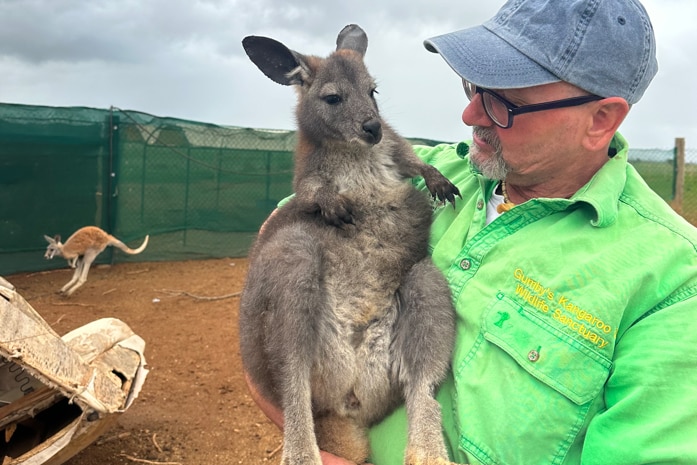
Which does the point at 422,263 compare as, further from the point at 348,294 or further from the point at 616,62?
the point at 616,62

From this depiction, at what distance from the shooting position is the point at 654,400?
1.77 metres

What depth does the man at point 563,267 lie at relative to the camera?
180 cm

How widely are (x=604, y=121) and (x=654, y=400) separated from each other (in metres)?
1.03

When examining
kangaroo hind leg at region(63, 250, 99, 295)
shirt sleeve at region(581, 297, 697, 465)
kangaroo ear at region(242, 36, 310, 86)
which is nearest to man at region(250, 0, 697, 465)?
shirt sleeve at region(581, 297, 697, 465)

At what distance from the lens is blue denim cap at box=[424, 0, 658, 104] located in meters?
2.05

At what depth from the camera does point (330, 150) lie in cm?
309

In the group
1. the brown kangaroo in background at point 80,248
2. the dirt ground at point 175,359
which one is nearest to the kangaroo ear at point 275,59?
the dirt ground at point 175,359

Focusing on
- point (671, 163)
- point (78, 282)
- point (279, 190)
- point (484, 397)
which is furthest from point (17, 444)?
point (671, 163)

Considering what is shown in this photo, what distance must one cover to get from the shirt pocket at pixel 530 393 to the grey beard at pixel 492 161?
1.80 ft

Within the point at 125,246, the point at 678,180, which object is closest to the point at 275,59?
the point at 125,246

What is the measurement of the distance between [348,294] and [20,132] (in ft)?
29.2

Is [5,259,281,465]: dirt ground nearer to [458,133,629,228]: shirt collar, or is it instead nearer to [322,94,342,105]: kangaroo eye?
[322,94,342,105]: kangaroo eye

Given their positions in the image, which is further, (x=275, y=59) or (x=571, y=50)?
(x=275, y=59)

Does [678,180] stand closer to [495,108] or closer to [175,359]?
[175,359]
